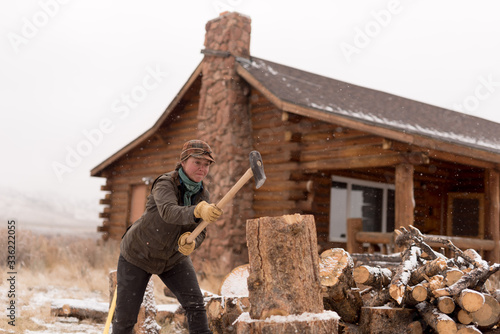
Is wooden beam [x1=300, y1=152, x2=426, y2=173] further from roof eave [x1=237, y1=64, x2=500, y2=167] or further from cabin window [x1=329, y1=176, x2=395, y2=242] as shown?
cabin window [x1=329, y1=176, x2=395, y2=242]

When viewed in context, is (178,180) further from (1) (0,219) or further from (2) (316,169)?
(1) (0,219)

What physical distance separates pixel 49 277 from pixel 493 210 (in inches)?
343

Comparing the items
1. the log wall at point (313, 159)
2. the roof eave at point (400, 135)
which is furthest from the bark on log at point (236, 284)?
the log wall at point (313, 159)

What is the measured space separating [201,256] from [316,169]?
321cm

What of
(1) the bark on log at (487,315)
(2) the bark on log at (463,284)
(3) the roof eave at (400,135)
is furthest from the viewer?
(3) the roof eave at (400,135)

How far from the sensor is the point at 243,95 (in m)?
11.8

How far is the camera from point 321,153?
33.8 feet

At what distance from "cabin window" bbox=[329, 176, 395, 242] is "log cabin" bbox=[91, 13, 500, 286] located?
0.08ft

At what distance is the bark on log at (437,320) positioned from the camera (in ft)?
14.0

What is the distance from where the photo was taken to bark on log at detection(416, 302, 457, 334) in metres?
4.28

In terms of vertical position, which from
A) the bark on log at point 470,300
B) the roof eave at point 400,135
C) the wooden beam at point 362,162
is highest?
the roof eave at point 400,135

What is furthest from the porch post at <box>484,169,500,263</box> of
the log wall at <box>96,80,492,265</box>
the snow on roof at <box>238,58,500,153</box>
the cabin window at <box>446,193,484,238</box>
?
the cabin window at <box>446,193,484,238</box>

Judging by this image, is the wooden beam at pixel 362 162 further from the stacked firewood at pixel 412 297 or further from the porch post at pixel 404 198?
the stacked firewood at pixel 412 297

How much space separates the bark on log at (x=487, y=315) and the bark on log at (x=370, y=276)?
0.86 m
